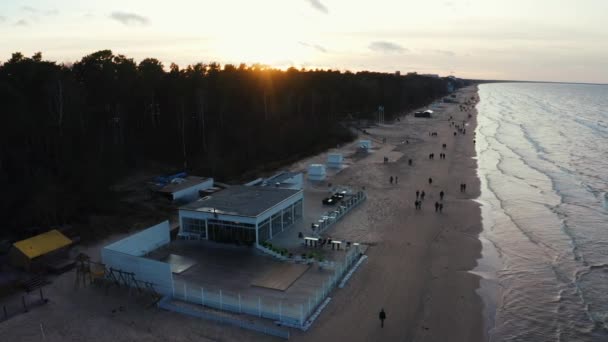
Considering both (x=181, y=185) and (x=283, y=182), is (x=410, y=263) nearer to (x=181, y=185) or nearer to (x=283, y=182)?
(x=283, y=182)

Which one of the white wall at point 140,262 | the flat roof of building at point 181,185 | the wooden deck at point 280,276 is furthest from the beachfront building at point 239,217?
the flat roof of building at point 181,185

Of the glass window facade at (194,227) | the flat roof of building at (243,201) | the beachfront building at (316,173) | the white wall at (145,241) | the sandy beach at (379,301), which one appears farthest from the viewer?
the beachfront building at (316,173)

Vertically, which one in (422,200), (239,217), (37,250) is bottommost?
(422,200)

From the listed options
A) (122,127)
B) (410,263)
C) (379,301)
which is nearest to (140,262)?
(379,301)

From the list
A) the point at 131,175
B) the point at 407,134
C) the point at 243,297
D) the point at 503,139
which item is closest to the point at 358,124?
the point at 407,134

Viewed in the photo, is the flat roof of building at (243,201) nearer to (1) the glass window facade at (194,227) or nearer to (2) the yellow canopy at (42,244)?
(1) the glass window facade at (194,227)

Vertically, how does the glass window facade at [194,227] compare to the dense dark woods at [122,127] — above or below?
below

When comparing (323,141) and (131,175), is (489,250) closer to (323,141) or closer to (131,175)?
(131,175)
